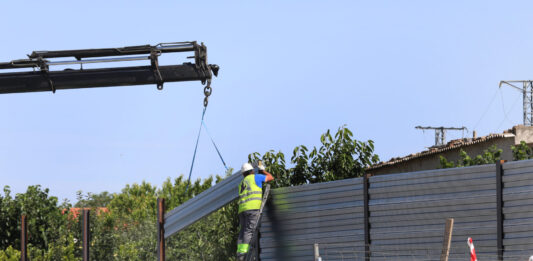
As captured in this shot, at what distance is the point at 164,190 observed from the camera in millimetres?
39812

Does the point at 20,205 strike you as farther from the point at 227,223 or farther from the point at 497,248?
the point at 497,248

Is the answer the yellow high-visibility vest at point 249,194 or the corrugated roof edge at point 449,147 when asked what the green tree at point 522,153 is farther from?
the yellow high-visibility vest at point 249,194

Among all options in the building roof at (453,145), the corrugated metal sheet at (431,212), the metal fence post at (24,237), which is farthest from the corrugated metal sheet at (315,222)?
the building roof at (453,145)

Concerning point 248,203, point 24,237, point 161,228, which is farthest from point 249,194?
point 24,237

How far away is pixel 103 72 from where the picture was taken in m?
16.8

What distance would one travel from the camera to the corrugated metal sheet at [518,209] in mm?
10500

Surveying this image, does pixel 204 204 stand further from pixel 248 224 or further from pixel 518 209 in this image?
pixel 518 209

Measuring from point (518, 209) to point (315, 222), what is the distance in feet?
13.4

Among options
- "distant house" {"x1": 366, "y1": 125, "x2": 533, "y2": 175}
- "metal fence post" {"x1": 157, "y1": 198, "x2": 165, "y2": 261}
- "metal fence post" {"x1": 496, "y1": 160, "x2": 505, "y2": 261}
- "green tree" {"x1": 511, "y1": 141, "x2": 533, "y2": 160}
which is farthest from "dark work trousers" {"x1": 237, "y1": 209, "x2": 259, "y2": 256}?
"distant house" {"x1": 366, "y1": 125, "x2": 533, "y2": 175}

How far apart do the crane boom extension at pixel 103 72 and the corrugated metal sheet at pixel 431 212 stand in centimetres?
524

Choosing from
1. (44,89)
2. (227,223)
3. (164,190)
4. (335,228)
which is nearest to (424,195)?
(335,228)

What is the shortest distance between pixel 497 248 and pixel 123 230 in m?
18.7

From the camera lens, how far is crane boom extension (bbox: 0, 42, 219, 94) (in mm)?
16391

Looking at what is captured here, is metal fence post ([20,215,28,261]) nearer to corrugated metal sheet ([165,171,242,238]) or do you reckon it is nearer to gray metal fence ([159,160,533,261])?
corrugated metal sheet ([165,171,242,238])
